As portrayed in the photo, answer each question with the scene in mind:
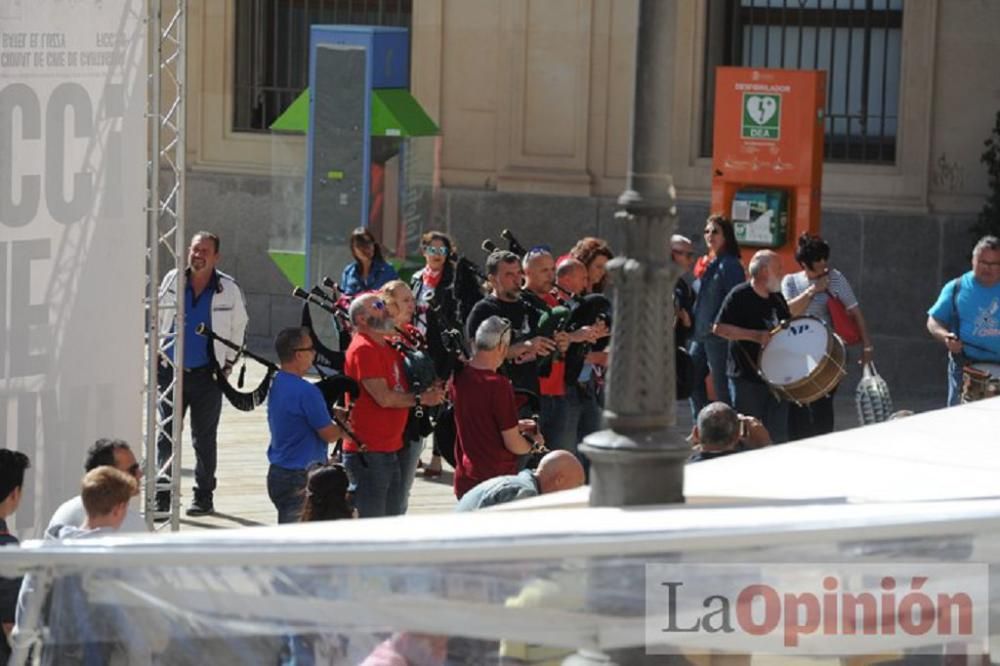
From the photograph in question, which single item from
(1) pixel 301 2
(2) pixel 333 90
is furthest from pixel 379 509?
(1) pixel 301 2

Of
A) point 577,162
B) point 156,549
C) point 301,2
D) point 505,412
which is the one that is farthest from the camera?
point 301,2

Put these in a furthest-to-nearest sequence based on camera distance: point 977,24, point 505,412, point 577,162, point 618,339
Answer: point 577,162
point 977,24
point 505,412
point 618,339

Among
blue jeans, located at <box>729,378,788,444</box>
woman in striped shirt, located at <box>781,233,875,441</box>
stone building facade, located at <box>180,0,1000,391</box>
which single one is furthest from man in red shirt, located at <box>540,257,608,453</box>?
stone building facade, located at <box>180,0,1000,391</box>

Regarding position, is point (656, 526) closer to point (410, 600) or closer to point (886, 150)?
point (410, 600)

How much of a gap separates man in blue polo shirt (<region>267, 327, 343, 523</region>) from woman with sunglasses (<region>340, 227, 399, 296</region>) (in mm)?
3265

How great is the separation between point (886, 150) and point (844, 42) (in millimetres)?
1034

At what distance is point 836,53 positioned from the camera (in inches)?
736

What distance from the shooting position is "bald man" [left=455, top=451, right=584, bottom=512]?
8719 millimetres

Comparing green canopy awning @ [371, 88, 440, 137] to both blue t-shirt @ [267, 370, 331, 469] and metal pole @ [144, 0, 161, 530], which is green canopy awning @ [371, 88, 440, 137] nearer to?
metal pole @ [144, 0, 161, 530]

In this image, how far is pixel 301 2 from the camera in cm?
2062

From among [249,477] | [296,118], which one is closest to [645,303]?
[249,477]

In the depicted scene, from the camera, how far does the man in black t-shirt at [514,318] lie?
39.4 ft

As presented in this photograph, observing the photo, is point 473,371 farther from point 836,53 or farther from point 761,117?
point 836,53

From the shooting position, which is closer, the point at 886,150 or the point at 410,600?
the point at 410,600
